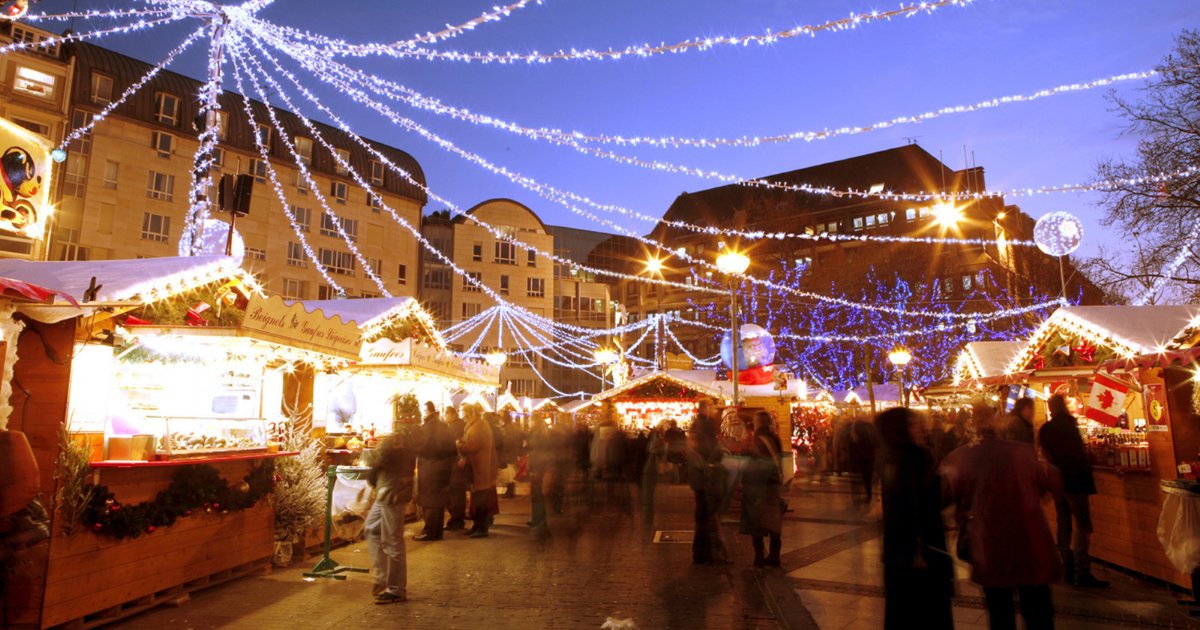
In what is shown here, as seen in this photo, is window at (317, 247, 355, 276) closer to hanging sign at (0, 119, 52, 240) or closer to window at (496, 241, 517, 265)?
window at (496, 241, 517, 265)

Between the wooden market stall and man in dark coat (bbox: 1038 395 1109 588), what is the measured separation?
69cm

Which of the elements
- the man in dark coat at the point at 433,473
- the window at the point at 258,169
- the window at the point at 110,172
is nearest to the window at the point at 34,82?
the window at the point at 110,172

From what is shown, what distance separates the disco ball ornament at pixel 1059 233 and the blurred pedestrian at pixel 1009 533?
34.6ft

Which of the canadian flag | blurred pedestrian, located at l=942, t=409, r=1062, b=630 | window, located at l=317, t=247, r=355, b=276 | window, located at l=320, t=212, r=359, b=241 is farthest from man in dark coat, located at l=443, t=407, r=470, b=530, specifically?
window, located at l=320, t=212, r=359, b=241

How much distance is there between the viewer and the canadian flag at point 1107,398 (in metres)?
9.42

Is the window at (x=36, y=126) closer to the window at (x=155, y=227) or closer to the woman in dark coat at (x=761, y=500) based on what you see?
the window at (x=155, y=227)

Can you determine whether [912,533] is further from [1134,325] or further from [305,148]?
[305,148]

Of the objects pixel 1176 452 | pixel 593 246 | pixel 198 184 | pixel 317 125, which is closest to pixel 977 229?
pixel 593 246

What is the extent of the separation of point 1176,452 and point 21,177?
12.1 meters

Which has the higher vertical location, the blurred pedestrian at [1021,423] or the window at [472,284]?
the window at [472,284]

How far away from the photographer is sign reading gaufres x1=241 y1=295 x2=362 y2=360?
802 centimetres

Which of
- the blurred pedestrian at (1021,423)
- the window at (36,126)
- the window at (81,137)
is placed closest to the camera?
the blurred pedestrian at (1021,423)

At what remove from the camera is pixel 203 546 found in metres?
7.20

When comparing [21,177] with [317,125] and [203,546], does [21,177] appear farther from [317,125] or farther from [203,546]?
[317,125]
